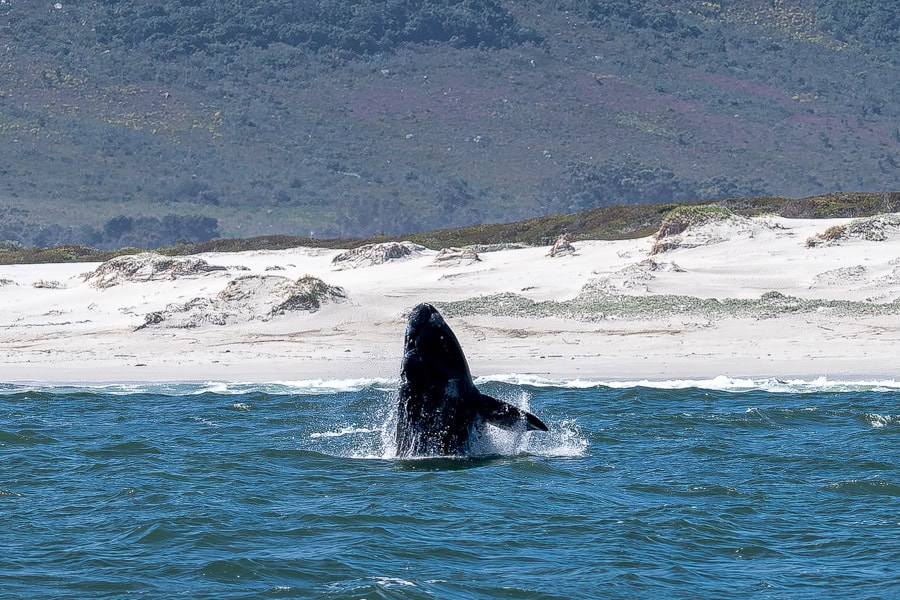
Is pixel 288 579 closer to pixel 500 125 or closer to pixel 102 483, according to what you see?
pixel 102 483

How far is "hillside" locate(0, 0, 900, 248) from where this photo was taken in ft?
374

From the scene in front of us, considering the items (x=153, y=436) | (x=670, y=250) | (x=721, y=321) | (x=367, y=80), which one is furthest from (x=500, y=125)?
(x=153, y=436)

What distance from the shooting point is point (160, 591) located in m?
11.3

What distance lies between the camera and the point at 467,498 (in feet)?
46.1

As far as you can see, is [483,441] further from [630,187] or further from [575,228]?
[630,187]

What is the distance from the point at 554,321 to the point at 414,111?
4198 inches

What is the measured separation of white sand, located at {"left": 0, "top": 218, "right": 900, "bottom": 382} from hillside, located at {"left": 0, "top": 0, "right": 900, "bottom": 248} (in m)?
64.3

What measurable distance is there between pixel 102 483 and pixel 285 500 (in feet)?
8.02

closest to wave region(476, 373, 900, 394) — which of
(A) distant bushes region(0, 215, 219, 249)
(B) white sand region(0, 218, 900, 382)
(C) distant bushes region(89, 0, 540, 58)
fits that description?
(B) white sand region(0, 218, 900, 382)

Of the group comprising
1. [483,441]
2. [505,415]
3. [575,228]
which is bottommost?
[483,441]

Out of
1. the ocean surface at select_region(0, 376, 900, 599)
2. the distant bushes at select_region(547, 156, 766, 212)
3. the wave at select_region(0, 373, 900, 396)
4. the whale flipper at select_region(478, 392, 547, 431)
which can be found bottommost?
the ocean surface at select_region(0, 376, 900, 599)

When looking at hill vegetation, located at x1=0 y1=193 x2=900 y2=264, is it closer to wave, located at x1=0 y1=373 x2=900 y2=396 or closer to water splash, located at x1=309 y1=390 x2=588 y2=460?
wave, located at x1=0 y1=373 x2=900 y2=396

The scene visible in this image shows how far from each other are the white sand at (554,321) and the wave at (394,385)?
51 cm

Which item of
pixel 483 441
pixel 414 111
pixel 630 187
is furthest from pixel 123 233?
pixel 483 441
